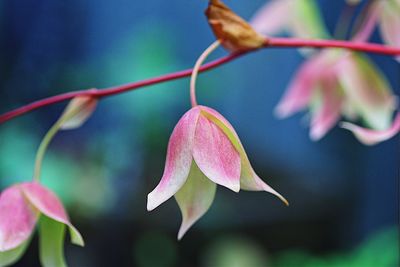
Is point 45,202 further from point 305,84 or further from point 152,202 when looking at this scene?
point 305,84

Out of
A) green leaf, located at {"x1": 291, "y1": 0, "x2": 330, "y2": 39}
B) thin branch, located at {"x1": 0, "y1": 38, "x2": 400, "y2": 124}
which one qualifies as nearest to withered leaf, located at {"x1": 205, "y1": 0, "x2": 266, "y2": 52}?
thin branch, located at {"x1": 0, "y1": 38, "x2": 400, "y2": 124}

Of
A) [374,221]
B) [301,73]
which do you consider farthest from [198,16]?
[301,73]

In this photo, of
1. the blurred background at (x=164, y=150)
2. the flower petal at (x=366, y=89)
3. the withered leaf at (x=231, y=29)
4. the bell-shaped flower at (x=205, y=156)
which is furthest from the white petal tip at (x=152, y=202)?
the blurred background at (x=164, y=150)

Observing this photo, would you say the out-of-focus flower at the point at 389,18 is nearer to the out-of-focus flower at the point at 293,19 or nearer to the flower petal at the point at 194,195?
the out-of-focus flower at the point at 293,19

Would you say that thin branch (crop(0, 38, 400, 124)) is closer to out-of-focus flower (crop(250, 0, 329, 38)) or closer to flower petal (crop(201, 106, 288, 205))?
flower petal (crop(201, 106, 288, 205))

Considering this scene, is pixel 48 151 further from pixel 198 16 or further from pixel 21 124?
pixel 198 16

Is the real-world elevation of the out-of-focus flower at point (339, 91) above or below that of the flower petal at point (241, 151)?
below
